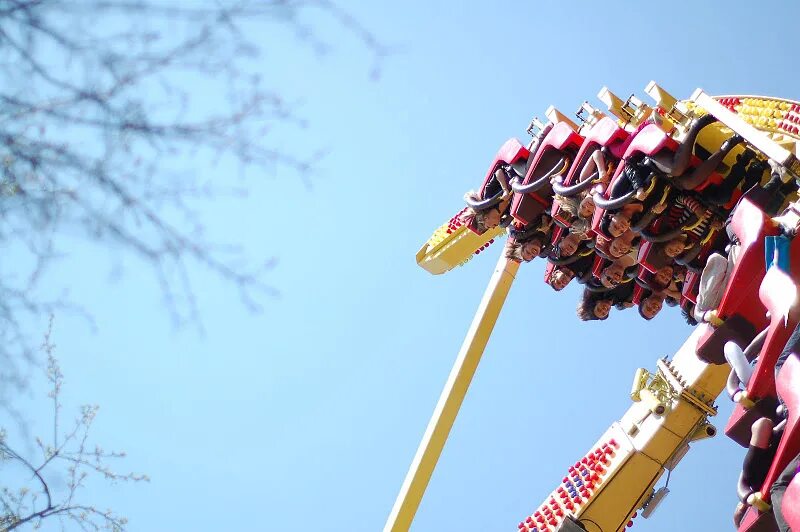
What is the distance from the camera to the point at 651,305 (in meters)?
11.2

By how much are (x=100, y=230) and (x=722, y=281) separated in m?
5.31

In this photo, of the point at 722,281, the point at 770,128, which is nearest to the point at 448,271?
the point at 770,128

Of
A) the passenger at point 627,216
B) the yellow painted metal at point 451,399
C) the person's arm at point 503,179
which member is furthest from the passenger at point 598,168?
the yellow painted metal at point 451,399

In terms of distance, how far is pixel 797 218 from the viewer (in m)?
6.26

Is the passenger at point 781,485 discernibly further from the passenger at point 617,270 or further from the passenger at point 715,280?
the passenger at point 617,270

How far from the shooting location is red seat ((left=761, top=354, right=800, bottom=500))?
534 centimetres

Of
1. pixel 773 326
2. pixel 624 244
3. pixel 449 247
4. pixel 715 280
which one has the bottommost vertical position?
pixel 773 326

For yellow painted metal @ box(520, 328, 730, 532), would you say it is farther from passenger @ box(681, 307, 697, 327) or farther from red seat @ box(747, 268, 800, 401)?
red seat @ box(747, 268, 800, 401)

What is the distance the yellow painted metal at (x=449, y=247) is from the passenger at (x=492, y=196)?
1.61 metres

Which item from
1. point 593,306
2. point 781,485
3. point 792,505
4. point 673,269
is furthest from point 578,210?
point 792,505

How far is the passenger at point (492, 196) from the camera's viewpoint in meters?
11.5

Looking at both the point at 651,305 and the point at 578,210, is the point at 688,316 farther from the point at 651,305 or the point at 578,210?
the point at 578,210

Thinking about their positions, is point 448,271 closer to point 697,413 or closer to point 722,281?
point 697,413

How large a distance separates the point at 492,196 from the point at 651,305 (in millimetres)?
2275
